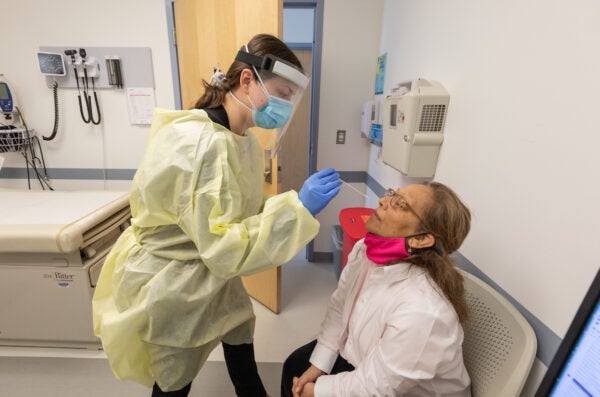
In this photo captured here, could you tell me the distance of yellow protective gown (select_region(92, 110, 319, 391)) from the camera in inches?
33.4

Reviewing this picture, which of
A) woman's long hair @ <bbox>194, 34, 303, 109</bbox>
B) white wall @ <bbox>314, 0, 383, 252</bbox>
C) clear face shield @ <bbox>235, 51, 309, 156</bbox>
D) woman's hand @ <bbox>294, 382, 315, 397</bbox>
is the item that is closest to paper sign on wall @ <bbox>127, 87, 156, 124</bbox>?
white wall @ <bbox>314, 0, 383, 252</bbox>

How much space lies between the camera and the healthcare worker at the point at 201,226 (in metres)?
0.85

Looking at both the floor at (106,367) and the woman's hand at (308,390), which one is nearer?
A: the woman's hand at (308,390)

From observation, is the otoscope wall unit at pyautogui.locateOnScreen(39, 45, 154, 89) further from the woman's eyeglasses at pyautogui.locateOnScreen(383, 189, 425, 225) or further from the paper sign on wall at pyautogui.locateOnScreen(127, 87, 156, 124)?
the woman's eyeglasses at pyautogui.locateOnScreen(383, 189, 425, 225)

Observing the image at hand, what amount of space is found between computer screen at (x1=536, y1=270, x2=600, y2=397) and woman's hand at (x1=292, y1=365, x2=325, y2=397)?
702mm

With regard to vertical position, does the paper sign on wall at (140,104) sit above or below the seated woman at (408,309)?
above

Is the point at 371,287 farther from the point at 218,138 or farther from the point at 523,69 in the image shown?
the point at 523,69

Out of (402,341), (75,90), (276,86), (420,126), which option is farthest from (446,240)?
(75,90)

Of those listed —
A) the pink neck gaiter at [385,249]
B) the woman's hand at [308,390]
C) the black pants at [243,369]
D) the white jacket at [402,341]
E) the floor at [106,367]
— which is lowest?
the floor at [106,367]

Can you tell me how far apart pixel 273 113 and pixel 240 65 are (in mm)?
195

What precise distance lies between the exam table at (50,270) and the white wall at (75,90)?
85 centimetres

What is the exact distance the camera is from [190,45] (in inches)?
84.7

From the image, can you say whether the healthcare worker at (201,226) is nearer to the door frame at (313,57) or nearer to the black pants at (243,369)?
the black pants at (243,369)

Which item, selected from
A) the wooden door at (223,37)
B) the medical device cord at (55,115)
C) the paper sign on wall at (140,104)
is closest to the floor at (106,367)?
the wooden door at (223,37)
